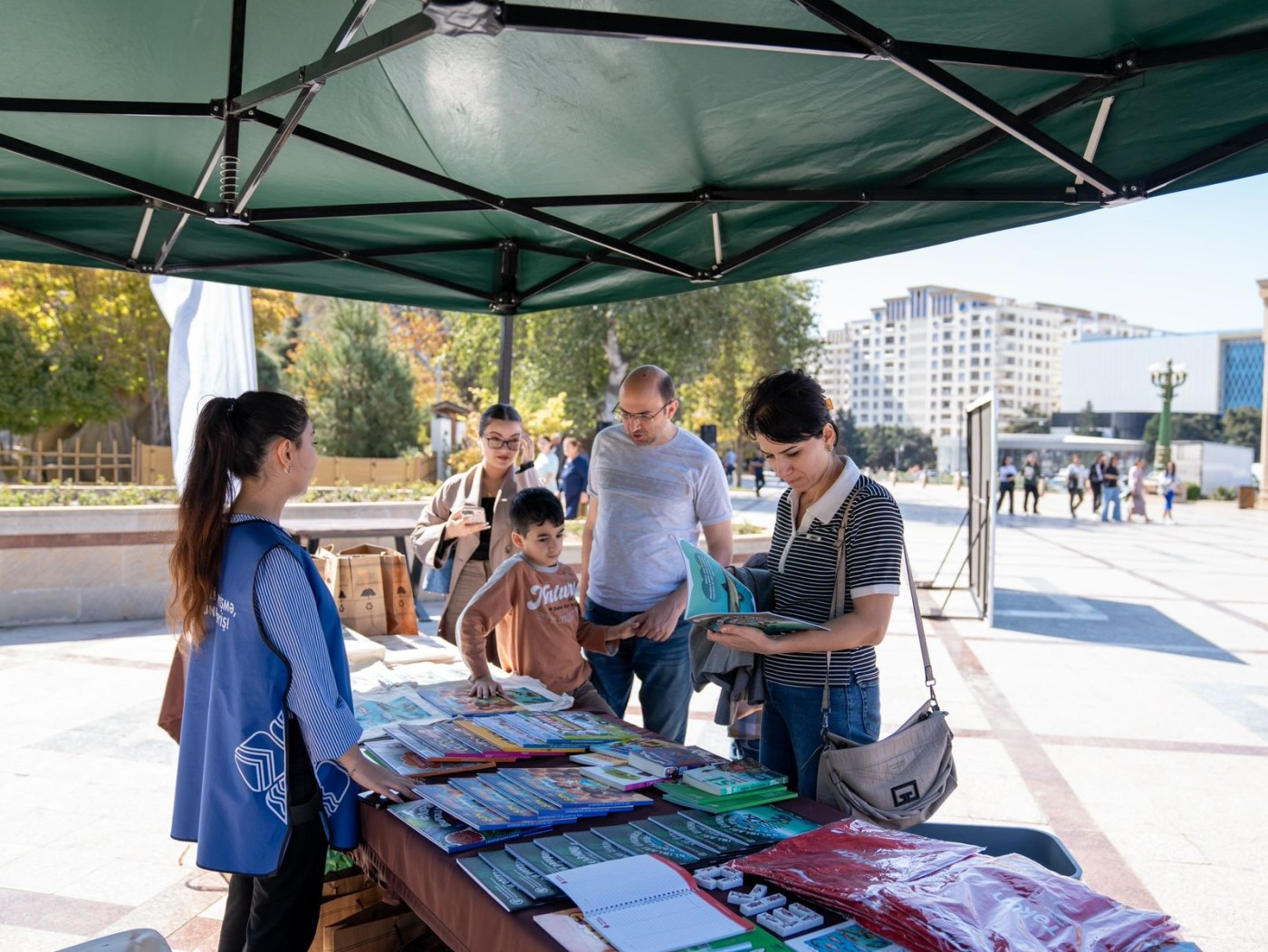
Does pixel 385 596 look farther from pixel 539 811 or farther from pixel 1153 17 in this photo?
pixel 1153 17

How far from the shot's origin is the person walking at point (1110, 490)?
25922 millimetres

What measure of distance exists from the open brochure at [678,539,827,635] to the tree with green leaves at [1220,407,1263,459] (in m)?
110

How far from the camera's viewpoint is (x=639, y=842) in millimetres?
1842

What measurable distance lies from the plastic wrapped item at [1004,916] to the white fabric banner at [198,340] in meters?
7.50

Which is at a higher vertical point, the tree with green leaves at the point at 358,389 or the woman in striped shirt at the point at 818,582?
the tree with green leaves at the point at 358,389

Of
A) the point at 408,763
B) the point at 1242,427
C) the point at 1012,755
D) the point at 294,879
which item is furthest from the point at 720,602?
the point at 1242,427

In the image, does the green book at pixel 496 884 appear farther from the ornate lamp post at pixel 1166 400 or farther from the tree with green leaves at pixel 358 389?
the ornate lamp post at pixel 1166 400

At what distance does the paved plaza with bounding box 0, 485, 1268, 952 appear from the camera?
12.1ft

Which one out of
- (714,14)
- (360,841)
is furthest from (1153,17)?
(360,841)

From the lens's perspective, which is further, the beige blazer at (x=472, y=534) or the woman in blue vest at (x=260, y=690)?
the beige blazer at (x=472, y=534)

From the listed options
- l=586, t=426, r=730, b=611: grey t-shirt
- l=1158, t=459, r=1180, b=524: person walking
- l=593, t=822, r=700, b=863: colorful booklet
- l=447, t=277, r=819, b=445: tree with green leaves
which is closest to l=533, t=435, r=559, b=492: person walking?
l=447, t=277, r=819, b=445: tree with green leaves

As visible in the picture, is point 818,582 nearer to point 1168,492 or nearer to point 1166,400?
point 1168,492

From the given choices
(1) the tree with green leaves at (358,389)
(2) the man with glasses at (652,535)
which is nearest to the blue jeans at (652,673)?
(2) the man with glasses at (652,535)

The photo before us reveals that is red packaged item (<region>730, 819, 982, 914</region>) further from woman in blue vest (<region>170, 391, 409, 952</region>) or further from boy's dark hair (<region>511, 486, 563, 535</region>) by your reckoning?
boy's dark hair (<region>511, 486, 563, 535</region>)
